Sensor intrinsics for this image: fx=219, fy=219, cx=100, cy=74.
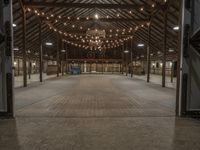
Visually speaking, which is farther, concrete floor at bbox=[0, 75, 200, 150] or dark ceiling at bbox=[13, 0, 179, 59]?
dark ceiling at bbox=[13, 0, 179, 59]

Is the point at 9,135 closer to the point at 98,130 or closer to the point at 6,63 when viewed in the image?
the point at 98,130

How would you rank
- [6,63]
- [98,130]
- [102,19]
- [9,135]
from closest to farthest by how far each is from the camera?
1. [9,135]
2. [98,130]
3. [6,63]
4. [102,19]

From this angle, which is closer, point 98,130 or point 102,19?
point 98,130

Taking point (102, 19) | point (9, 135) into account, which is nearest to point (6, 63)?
point (9, 135)

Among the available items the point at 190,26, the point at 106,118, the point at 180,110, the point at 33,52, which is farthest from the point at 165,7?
the point at 33,52

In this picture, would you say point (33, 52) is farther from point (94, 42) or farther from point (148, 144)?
point (148, 144)

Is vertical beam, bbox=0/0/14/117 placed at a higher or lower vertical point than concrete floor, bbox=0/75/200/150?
higher

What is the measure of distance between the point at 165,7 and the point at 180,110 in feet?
28.3

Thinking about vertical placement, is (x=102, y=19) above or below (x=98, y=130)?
above

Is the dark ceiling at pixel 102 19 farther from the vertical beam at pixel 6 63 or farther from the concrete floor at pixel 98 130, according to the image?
the concrete floor at pixel 98 130

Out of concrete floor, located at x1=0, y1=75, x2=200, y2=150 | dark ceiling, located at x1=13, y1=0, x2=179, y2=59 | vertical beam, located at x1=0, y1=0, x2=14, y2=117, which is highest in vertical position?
dark ceiling, located at x1=13, y1=0, x2=179, y2=59

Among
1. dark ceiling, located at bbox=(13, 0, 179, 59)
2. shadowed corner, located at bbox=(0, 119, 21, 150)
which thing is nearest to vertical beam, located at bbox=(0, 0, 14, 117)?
shadowed corner, located at bbox=(0, 119, 21, 150)

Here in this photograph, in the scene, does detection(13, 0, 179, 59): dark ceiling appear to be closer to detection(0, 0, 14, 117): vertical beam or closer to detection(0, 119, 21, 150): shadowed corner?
detection(0, 0, 14, 117): vertical beam

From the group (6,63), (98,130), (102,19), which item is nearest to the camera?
(98,130)
